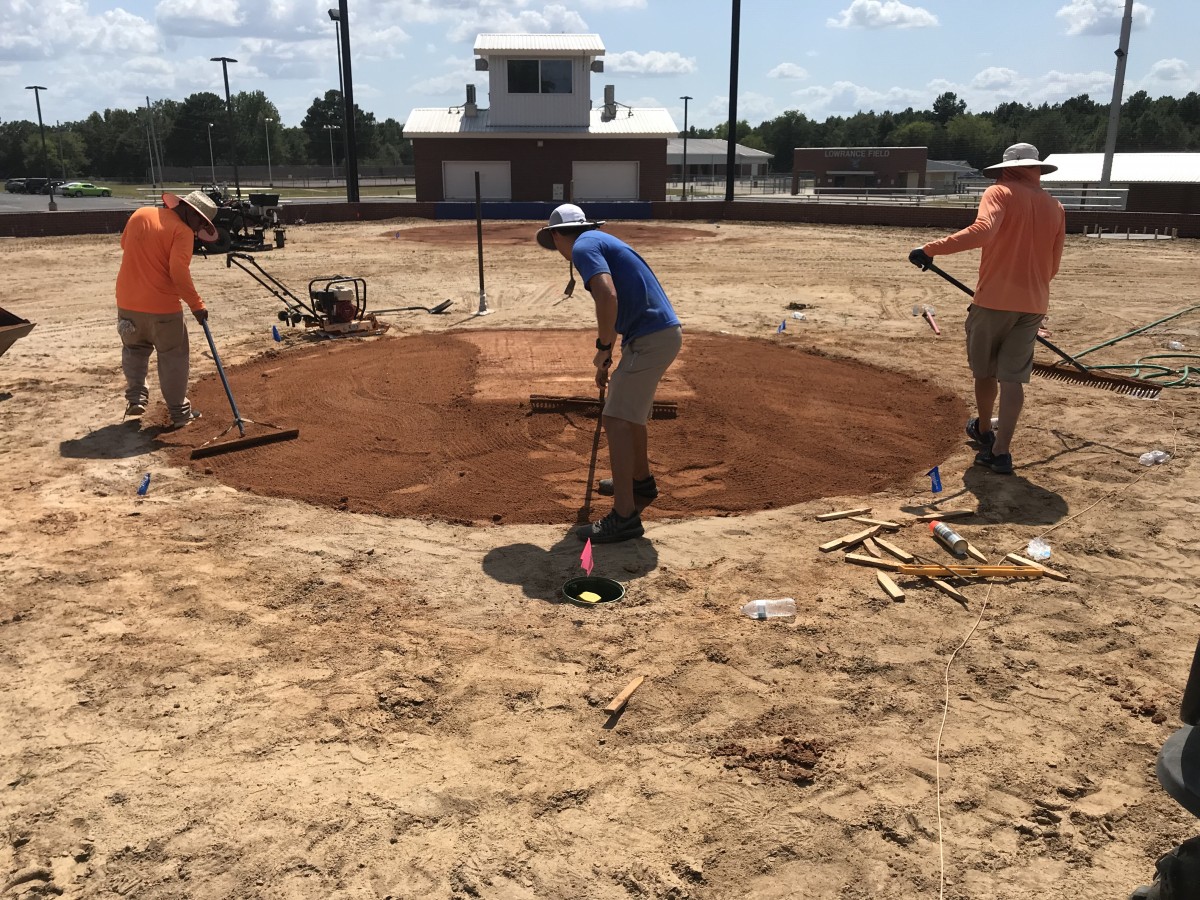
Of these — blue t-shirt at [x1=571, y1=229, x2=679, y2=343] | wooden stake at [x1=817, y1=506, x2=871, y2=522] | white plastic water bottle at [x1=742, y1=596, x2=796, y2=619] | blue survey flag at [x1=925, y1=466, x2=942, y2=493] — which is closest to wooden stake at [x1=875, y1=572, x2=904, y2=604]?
white plastic water bottle at [x1=742, y1=596, x2=796, y2=619]

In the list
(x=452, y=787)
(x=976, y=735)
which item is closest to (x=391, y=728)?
(x=452, y=787)

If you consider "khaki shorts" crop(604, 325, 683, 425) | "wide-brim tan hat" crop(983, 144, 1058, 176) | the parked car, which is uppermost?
the parked car

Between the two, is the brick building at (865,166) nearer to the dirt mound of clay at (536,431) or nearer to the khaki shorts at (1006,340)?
the dirt mound of clay at (536,431)

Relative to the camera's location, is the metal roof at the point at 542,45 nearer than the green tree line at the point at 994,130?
Yes

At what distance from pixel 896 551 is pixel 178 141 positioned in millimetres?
89538

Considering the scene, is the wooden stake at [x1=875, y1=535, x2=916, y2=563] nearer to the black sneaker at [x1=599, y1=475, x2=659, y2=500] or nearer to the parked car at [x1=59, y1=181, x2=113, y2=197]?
the black sneaker at [x1=599, y1=475, x2=659, y2=500]

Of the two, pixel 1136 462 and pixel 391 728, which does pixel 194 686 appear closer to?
pixel 391 728

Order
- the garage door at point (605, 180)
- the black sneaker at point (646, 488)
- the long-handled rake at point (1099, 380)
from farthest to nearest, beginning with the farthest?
the garage door at point (605, 180), the long-handled rake at point (1099, 380), the black sneaker at point (646, 488)

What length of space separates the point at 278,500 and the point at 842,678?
389cm

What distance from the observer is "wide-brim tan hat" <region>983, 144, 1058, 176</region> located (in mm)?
6266

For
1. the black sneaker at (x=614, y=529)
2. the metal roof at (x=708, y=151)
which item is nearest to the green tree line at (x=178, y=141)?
the metal roof at (x=708, y=151)

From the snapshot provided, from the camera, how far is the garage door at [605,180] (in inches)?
1521

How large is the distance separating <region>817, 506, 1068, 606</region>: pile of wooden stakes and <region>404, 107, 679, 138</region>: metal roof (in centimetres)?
3509

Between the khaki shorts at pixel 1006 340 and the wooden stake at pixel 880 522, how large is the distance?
5.52ft
